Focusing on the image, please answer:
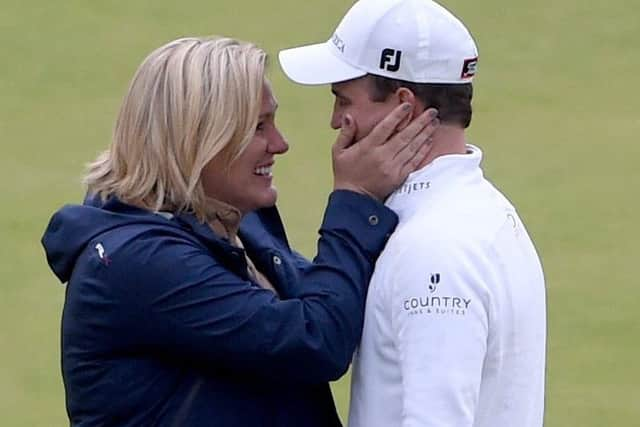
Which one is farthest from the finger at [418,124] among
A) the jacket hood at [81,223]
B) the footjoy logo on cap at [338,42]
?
the jacket hood at [81,223]

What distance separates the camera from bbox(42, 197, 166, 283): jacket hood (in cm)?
334

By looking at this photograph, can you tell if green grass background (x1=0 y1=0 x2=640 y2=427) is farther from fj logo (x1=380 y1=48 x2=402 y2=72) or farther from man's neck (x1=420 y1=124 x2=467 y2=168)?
fj logo (x1=380 y1=48 x2=402 y2=72)

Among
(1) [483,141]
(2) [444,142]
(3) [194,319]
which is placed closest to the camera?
(3) [194,319]

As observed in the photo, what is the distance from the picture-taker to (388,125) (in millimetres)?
3346

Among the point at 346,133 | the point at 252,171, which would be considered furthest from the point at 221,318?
the point at 346,133

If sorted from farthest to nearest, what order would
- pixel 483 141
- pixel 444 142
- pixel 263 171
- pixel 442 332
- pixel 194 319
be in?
pixel 483 141 < pixel 263 171 < pixel 444 142 < pixel 194 319 < pixel 442 332

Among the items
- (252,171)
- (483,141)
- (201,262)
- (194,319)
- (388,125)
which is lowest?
(194,319)

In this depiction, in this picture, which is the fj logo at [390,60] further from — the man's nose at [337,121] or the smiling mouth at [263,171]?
the smiling mouth at [263,171]

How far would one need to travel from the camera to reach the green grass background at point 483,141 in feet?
22.9

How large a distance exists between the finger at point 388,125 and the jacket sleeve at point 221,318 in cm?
32

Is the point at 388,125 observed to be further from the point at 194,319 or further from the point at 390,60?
the point at 194,319

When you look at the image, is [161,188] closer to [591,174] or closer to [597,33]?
[591,174]

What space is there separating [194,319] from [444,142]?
0.64 metres

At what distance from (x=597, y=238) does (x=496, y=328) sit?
510 centimetres
